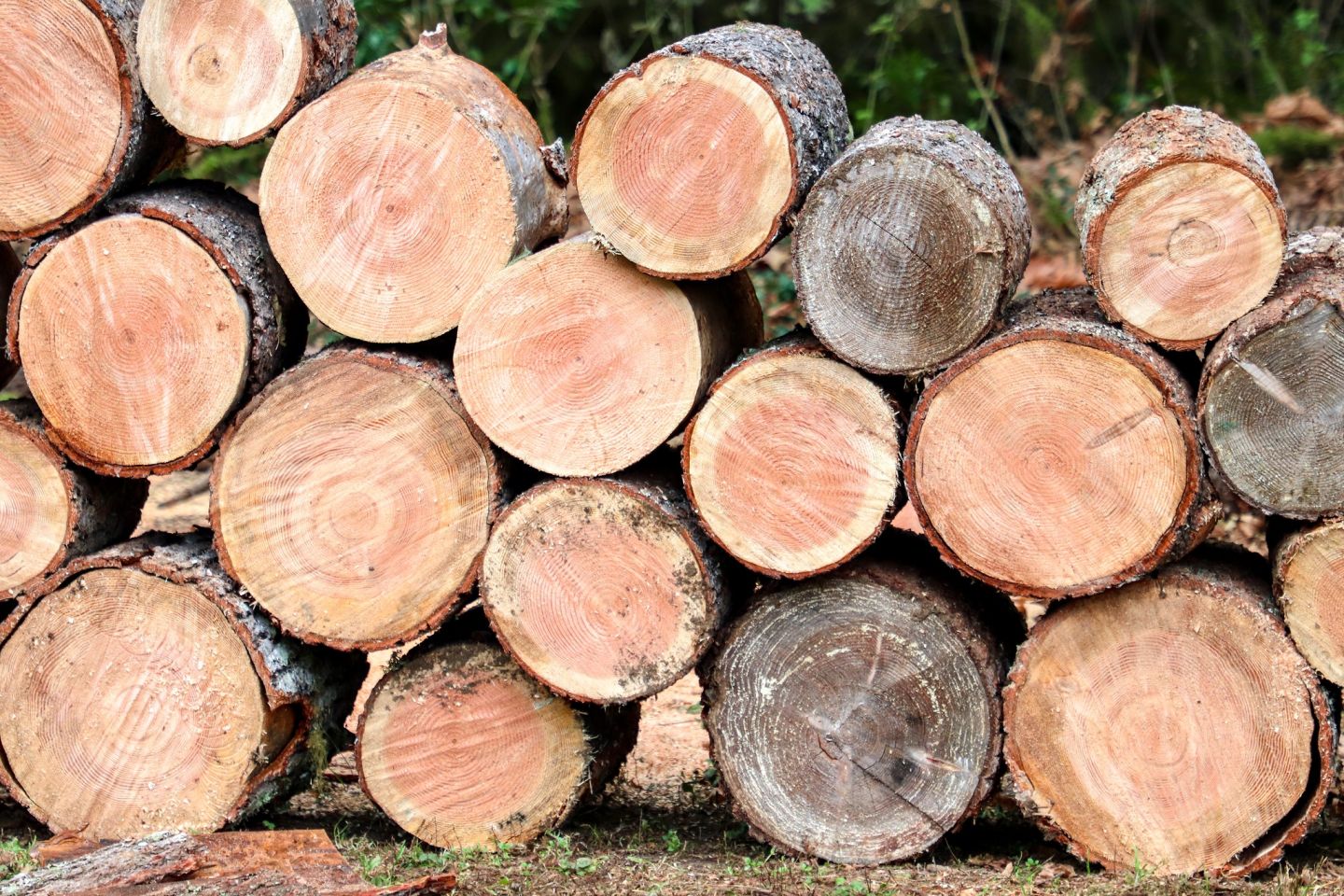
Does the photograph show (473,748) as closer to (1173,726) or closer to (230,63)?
(1173,726)

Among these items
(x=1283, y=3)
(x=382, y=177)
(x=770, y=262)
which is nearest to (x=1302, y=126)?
(x=1283, y=3)

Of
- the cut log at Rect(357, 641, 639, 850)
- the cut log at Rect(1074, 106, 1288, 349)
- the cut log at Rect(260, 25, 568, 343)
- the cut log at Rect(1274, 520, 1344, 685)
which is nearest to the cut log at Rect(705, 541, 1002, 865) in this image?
the cut log at Rect(357, 641, 639, 850)

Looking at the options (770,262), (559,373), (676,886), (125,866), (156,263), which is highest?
(156,263)

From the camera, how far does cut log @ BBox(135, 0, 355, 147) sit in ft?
12.5

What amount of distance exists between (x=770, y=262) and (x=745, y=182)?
18.1ft

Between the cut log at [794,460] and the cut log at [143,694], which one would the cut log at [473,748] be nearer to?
the cut log at [143,694]

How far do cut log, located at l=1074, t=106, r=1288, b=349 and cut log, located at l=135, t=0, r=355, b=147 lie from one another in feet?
6.95

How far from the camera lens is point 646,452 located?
372cm

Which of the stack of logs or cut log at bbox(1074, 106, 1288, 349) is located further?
the stack of logs

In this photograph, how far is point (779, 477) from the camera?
359 centimetres

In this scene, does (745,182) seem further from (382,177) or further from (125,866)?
(125,866)

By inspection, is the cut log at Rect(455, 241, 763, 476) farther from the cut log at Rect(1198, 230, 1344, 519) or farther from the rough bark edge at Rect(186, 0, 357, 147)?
the cut log at Rect(1198, 230, 1344, 519)

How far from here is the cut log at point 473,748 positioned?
402cm

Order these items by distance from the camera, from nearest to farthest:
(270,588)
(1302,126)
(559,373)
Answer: (559,373), (270,588), (1302,126)
